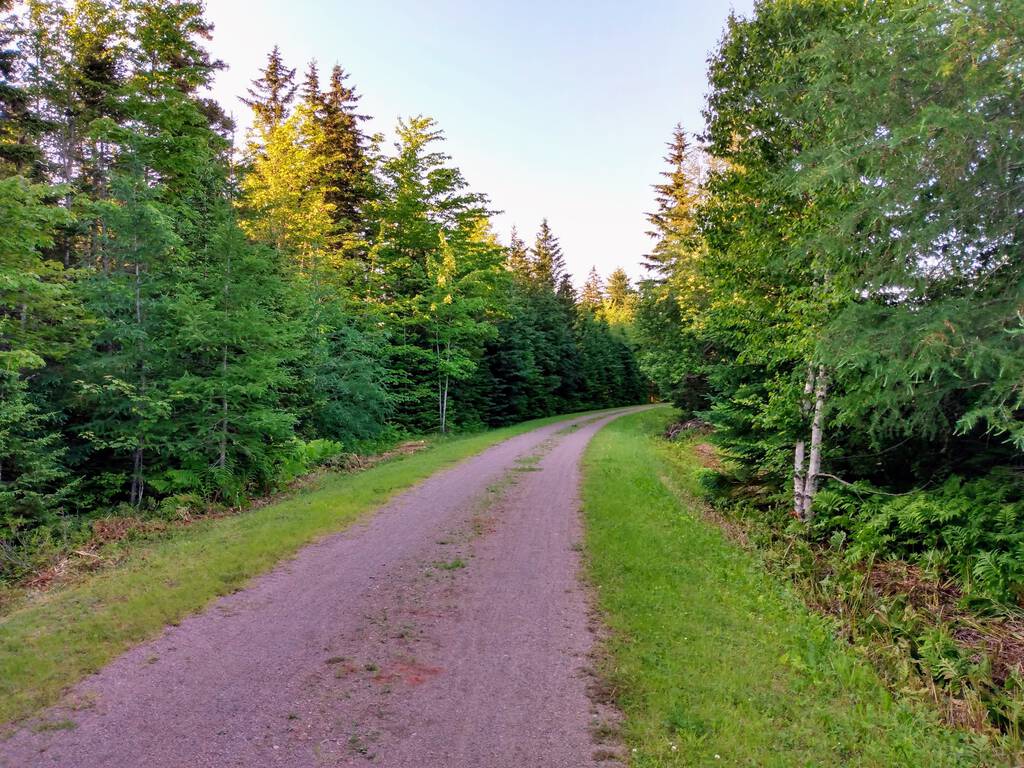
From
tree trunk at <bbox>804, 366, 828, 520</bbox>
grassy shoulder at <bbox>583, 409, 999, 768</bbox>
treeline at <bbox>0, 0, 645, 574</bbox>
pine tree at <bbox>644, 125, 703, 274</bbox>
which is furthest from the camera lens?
pine tree at <bbox>644, 125, 703, 274</bbox>

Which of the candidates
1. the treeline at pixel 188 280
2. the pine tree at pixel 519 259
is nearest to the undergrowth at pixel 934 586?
the treeline at pixel 188 280

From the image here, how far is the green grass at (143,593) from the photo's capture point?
13.4 feet

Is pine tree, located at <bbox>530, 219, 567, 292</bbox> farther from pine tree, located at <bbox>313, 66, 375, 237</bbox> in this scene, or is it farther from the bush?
the bush

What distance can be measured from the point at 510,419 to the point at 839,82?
83.4ft

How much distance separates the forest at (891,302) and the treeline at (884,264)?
3cm

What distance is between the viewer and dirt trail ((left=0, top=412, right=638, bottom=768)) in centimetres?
329

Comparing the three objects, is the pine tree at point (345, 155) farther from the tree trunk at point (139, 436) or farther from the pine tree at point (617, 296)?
the pine tree at point (617, 296)

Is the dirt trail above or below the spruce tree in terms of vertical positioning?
below

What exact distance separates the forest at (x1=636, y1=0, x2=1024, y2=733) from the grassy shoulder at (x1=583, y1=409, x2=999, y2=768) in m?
0.70

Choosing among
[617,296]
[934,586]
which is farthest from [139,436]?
[617,296]

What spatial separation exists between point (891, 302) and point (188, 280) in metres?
12.1

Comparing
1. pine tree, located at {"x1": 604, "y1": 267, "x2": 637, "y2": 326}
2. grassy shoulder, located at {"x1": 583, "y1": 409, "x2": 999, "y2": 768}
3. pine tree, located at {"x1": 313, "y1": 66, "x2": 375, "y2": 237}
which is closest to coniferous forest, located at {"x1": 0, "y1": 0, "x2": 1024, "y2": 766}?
grassy shoulder, located at {"x1": 583, "y1": 409, "x2": 999, "y2": 768}

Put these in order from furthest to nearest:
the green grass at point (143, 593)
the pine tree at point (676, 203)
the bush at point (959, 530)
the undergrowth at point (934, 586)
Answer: the pine tree at point (676, 203) → the bush at point (959, 530) → the undergrowth at point (934, 586) → the green grass at point (143, 593)

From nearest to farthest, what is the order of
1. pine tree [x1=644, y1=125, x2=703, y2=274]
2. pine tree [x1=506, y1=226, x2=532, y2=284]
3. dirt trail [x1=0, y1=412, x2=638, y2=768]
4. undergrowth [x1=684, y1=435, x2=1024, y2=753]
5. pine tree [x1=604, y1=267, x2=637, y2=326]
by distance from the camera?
dirt trail [x1=0, y1=412, x2=638, y2=768] < undergrowth [x1=684, y1=435, x2=1024, y2=753] < pine tree [x1=644, y1=125, x2=703, y2=274] < pine tree [x1=506, y1=226, x2=532, y2=284] < pine tree [x1=604, y1=267, x2=637, y2=326]
